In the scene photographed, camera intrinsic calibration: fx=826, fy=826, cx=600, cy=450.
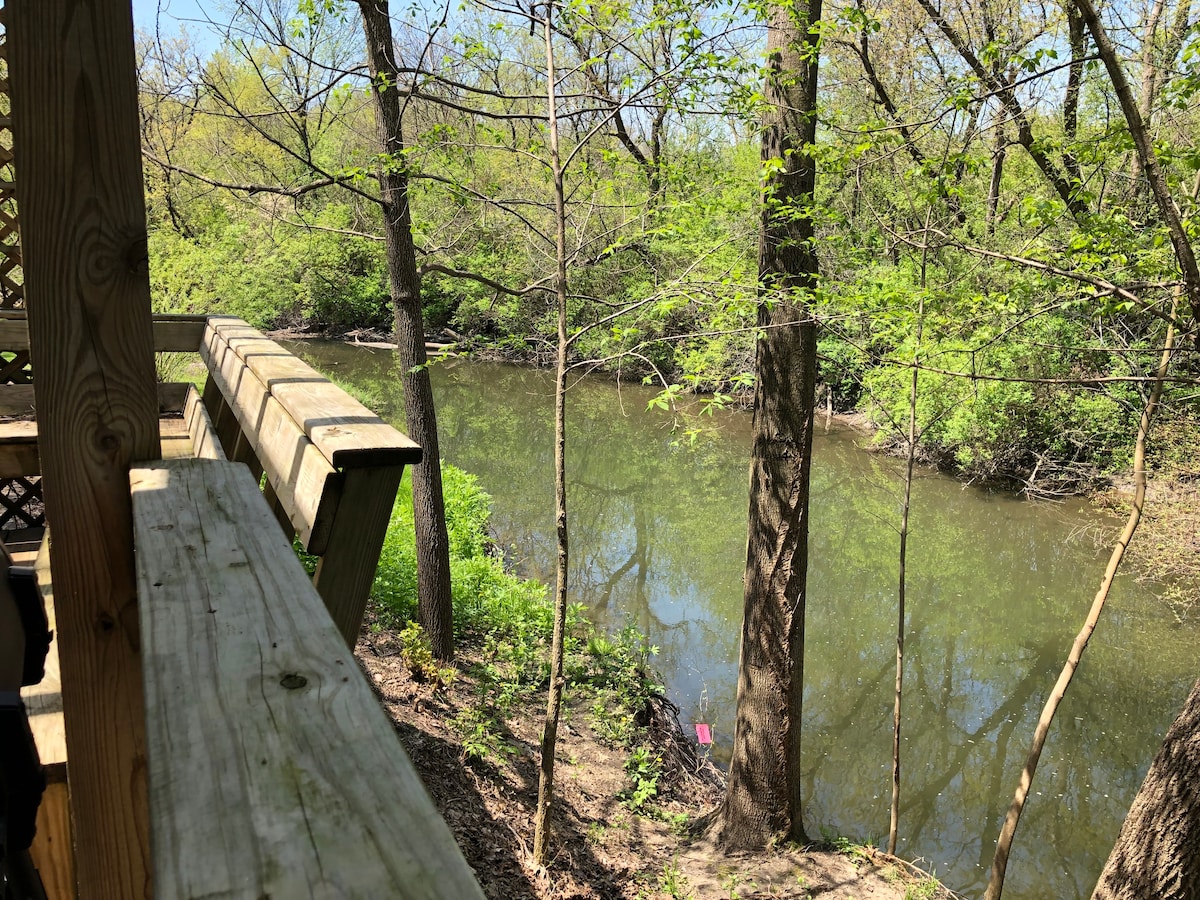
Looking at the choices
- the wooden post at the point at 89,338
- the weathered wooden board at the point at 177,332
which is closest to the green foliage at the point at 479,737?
the weathered wooden board at the point at 177,332

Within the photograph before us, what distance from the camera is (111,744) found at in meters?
1.47

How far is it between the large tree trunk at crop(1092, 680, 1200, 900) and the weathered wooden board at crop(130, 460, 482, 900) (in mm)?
4522

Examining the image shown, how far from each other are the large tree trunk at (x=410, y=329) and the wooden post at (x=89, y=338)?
4611 millimetres

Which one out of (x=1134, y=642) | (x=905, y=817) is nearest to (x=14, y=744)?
(x=905, y=817)

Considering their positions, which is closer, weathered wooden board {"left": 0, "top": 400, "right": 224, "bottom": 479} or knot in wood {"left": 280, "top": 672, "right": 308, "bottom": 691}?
knot in wood {"left": 280, "top": 672, "right": 308, "bottom": 691}

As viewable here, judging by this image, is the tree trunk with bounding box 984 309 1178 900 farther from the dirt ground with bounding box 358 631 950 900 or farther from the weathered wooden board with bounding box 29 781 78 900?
the weathered wooden board with bounding box 29 781 78 900

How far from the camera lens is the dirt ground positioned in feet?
16.3

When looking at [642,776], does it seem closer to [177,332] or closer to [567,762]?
[567,762]

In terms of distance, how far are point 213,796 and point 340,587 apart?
0.87 m

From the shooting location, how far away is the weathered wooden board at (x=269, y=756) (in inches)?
19.1

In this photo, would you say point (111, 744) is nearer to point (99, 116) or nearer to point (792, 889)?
point (99, 116)

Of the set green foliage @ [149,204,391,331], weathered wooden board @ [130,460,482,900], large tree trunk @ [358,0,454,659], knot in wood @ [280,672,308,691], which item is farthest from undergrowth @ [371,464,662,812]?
green foliage @ [149,204,391,331]

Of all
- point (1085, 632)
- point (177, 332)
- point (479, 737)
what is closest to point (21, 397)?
point (177, 332)

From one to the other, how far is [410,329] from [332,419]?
5413mm
